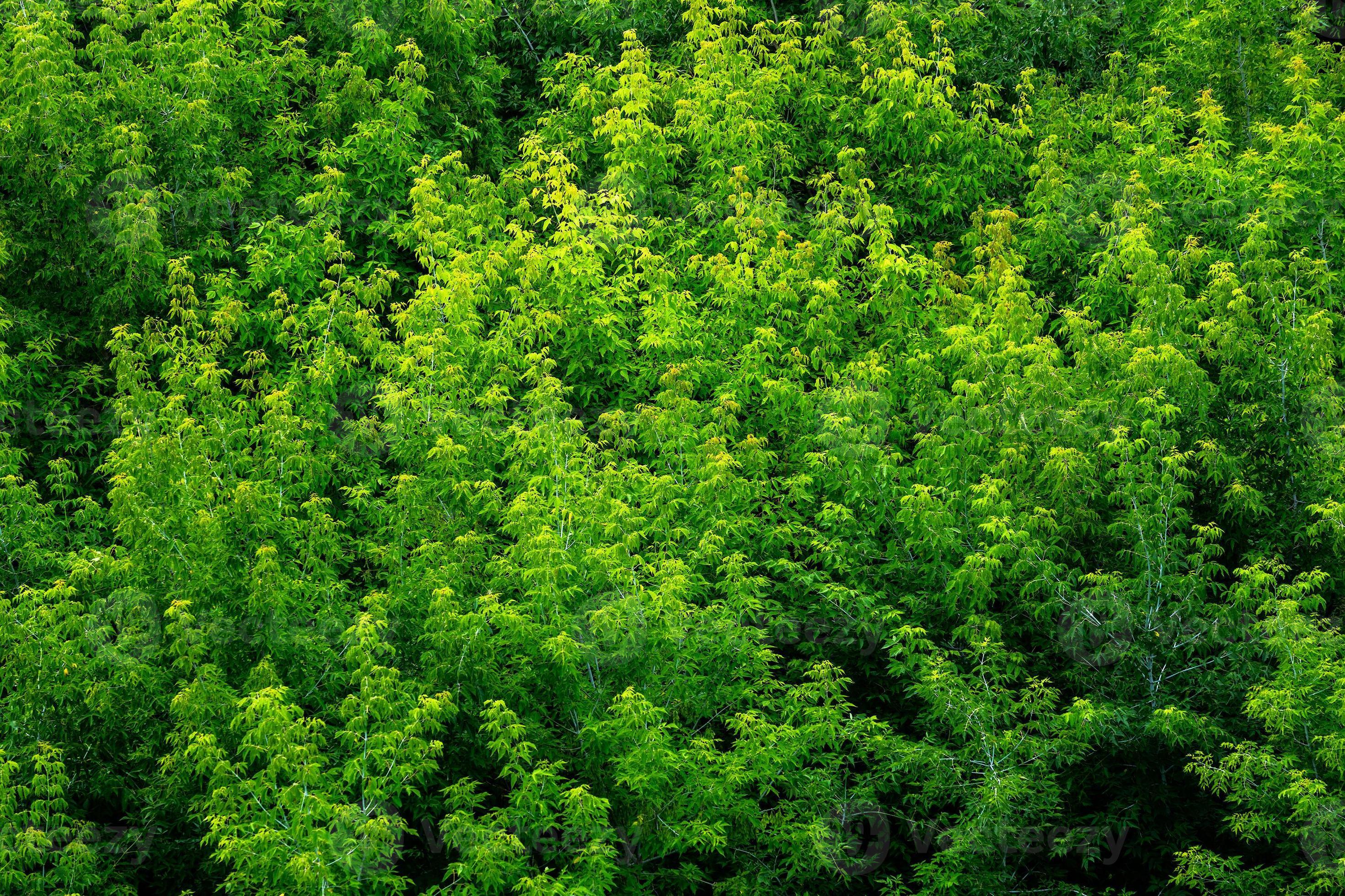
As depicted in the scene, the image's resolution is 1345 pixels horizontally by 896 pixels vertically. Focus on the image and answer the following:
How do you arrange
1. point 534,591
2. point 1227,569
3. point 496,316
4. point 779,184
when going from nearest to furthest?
point 534,591 < point 1227,569 < point 496,316 < point 779,184

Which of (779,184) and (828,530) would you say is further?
(779,184)

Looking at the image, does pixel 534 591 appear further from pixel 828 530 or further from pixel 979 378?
pixel 979 378

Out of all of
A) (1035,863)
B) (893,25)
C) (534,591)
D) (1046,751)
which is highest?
(893,25)

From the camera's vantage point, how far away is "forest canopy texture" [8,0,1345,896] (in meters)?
9.49

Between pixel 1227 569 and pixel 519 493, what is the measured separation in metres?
6.19

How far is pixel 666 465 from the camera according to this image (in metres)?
11.8

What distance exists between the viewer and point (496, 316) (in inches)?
534

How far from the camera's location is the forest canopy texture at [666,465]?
374 inches

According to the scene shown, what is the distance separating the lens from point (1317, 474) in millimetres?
11047

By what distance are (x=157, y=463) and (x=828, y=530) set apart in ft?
18.5

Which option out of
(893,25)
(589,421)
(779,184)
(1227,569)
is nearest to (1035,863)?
(1227,569)

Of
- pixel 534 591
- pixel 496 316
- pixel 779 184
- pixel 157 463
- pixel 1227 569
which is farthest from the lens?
pixel 779 184

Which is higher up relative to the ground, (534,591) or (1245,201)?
(1245,201)

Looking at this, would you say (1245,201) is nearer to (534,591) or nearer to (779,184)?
(779,184)
